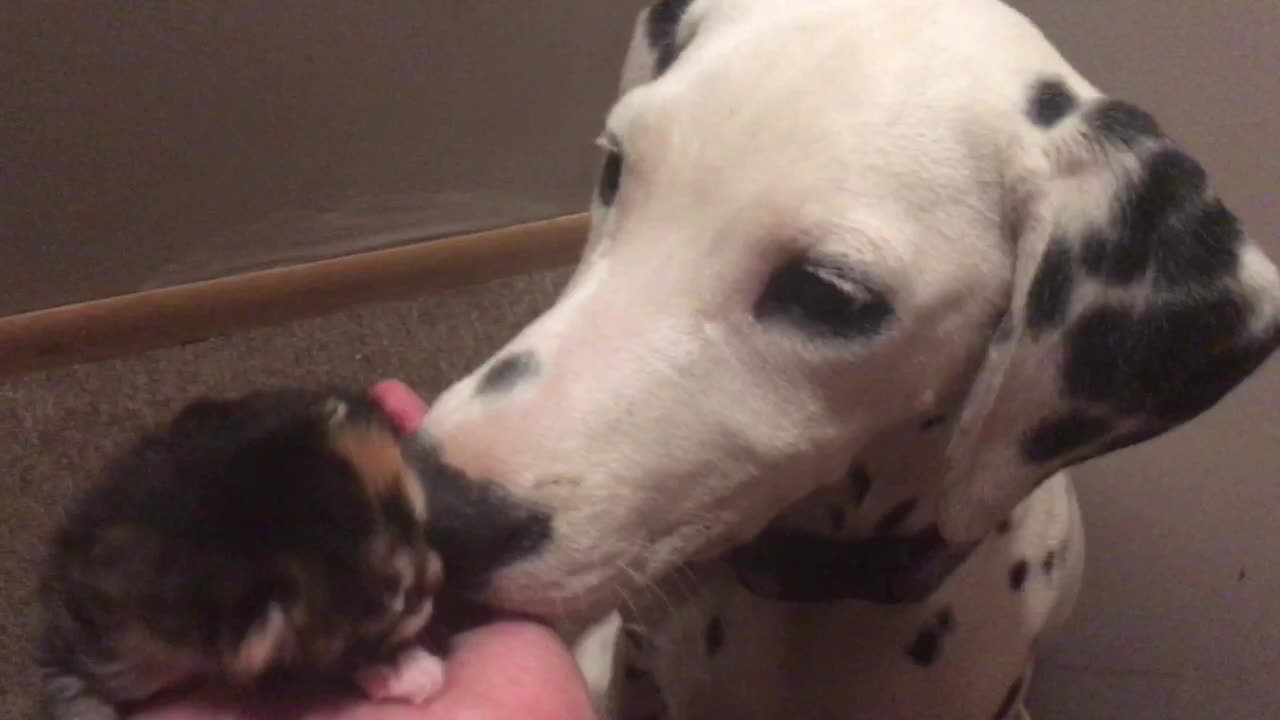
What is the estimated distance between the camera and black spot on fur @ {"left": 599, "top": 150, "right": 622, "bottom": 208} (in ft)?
3.26

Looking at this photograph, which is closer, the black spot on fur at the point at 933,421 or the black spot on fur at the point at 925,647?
the black spot on fur at the point at 933,421

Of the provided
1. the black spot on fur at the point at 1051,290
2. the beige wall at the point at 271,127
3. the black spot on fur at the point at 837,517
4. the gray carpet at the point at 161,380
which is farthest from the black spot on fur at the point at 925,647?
the beige wall at the point at 271,127

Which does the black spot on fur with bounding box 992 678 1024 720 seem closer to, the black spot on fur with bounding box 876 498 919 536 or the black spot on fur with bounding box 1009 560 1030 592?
the black spot on fur with bounding box 1009 560 1030 592

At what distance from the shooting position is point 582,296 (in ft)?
3.04

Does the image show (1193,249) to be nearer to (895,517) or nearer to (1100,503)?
(895,517)

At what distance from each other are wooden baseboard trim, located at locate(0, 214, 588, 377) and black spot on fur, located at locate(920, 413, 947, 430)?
1265 mm

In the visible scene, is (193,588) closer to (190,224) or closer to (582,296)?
(582,296)

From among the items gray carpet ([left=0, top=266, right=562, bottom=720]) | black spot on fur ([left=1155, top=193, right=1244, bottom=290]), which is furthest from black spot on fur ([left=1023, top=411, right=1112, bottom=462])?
gray carpet ([left=0, top=266, right=562, bottom=720])

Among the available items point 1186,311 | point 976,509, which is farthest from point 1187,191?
point 976,509

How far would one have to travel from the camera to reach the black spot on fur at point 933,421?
1029 mm

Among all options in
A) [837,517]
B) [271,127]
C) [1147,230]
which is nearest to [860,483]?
[837,517]

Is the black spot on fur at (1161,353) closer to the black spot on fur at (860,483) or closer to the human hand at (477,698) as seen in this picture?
the black spot on fur at (860,483)

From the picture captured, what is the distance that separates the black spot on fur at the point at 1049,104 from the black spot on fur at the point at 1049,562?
1.57 ft

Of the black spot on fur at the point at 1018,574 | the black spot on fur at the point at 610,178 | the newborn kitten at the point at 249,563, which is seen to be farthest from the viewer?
the black spot on fur at the point at 1018,574
